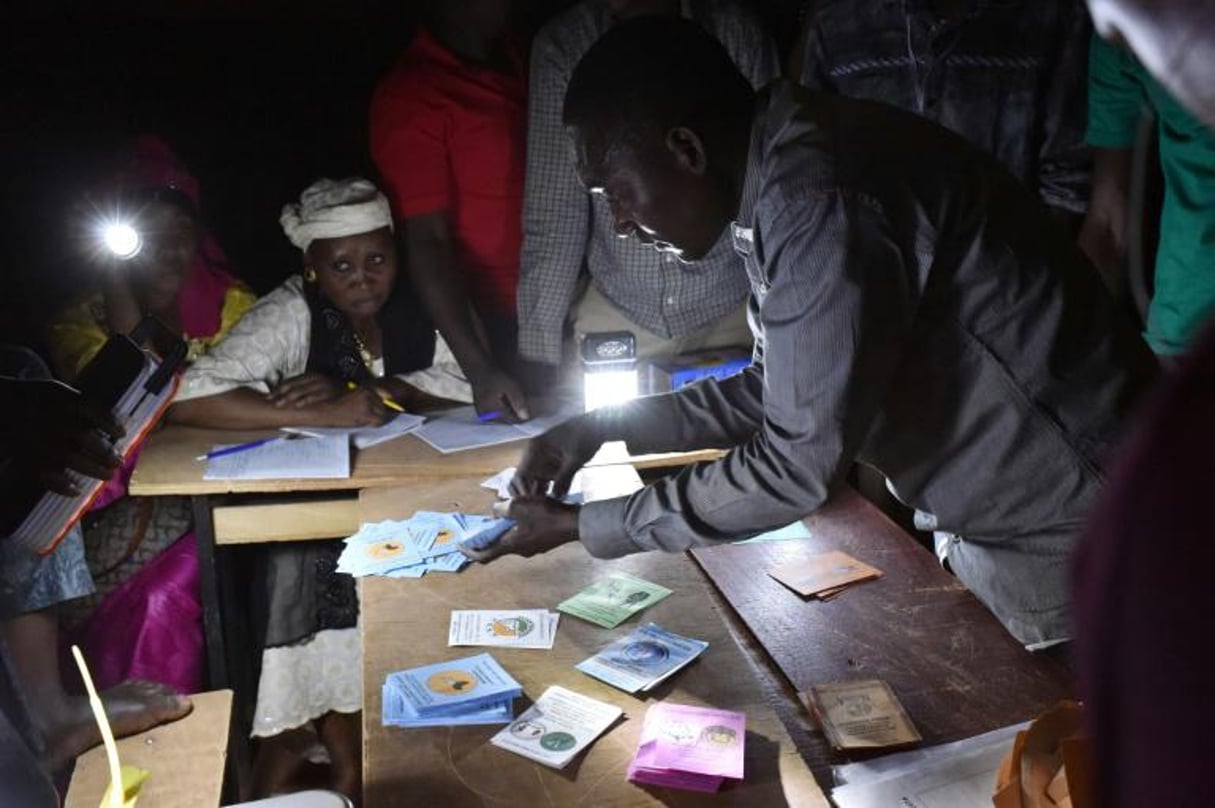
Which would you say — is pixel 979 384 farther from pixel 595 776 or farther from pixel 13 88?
pixel 13 88

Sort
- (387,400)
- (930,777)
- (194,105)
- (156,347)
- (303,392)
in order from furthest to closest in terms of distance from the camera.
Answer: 1. (194,105)
2. (387,400)
3. (303,392)
4. (156,347)
5. (930,777)

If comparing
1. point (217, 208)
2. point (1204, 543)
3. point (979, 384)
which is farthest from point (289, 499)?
point (1204, 543)

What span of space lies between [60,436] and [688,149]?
1017 mm

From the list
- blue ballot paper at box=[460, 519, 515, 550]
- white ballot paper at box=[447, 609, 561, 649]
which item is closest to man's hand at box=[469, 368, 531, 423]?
blue ballot paper at box=[460, 519, 515, 550]

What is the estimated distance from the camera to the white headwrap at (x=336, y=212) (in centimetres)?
318

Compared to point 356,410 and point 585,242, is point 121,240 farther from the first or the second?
point 585,242

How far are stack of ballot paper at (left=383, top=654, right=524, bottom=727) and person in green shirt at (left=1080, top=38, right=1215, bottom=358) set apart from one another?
189cm

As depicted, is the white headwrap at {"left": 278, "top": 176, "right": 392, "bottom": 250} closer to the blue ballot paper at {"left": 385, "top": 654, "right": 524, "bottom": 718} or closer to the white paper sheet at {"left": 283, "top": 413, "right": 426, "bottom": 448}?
the white paper sheet at {"left": 283, "top": 413, "right": 426, "bottom": 448}

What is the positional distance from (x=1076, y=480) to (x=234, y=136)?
304cm

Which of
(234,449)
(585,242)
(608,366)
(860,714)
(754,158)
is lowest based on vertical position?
(234,449)

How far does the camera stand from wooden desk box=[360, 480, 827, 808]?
4.71 feet

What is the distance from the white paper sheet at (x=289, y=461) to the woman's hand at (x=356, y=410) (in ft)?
0.33

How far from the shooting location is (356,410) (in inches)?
122

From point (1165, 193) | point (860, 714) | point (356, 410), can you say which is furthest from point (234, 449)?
point (1165, 193)
